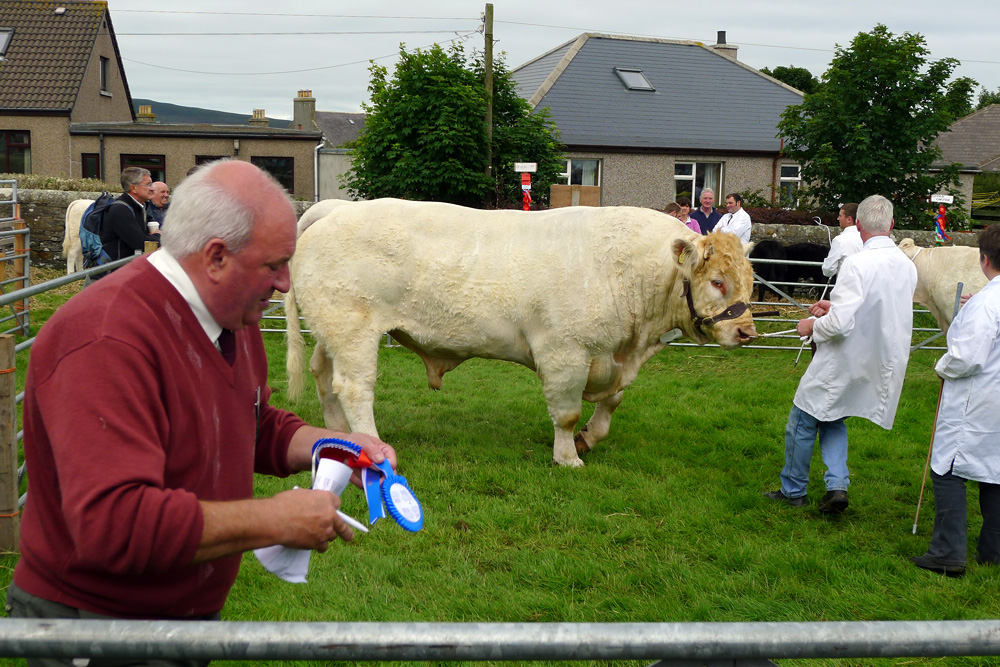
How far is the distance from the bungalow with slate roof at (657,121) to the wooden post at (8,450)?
954 inches

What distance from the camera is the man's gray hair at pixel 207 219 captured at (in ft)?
6.33

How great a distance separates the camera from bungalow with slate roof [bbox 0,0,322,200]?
30.4 metres

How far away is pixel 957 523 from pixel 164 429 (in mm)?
4468

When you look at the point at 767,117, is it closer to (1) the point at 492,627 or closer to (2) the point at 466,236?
(2) the point at 466,236

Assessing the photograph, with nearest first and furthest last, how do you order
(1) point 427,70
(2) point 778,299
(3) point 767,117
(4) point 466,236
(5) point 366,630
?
1. (5) point 366,630
2. (4) point 466,236
3. (2) point 778,299
4. (1) point 427,70
5. (3) point 767,117

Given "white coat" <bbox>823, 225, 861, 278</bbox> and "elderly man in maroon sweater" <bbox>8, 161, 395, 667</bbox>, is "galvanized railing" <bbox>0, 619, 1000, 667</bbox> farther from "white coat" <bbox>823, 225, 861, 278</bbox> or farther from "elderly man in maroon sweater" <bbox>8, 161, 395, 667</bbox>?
"white coat" <bbox>823, 225, 861, 278</bbox>

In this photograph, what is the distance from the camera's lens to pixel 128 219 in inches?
341

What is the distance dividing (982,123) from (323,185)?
34.8 meters

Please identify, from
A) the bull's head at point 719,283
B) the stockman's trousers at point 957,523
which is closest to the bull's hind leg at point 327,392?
the bull's head at point 719,283

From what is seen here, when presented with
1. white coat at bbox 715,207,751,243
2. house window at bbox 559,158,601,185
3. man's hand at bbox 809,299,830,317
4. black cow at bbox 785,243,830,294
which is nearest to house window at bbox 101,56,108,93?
house window at bbox 559,158,601,185

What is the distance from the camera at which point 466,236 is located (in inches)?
265

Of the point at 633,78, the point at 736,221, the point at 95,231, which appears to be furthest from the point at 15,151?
the point at 736,221

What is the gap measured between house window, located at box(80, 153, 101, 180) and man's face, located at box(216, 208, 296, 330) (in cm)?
3227

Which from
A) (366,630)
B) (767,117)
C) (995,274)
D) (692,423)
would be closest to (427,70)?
(692,423)
